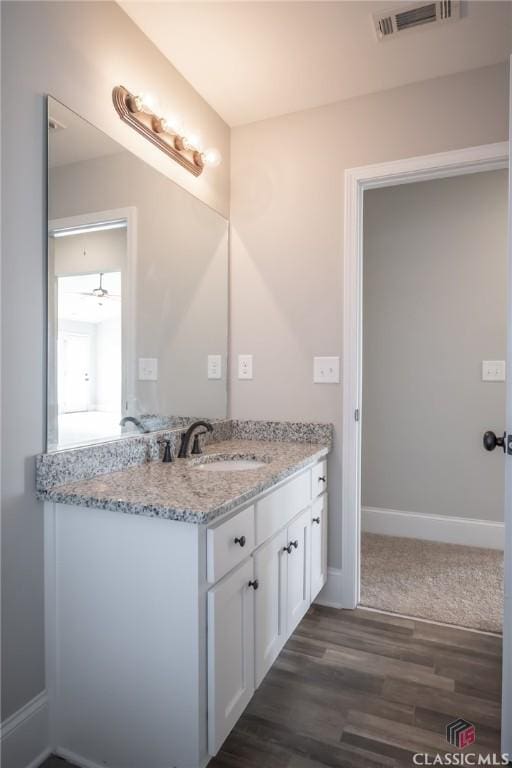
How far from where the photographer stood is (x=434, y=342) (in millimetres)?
3262

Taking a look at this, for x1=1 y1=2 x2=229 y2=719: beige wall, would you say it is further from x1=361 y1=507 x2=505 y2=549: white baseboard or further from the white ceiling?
x1=361 y1=507 x2=505 y2=549: white baseboard

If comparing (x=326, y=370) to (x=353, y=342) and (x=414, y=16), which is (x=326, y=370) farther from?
(x=414, y=16)

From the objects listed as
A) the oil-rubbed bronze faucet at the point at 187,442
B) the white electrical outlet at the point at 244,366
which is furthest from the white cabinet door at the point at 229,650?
the white electrical outlet at the point at 244,366

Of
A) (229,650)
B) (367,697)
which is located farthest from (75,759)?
(367,697)

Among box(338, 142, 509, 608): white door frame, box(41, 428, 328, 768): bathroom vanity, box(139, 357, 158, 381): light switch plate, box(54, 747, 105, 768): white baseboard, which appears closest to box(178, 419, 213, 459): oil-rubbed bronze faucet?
box(139, 357, 158, 381): light switch plate

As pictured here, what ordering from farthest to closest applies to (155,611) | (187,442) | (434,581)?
(434,581) → (187,442) → (155,611)

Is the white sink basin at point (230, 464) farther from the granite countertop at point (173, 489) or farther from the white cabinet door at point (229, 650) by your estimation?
the white cabinet door at point (229, 650)

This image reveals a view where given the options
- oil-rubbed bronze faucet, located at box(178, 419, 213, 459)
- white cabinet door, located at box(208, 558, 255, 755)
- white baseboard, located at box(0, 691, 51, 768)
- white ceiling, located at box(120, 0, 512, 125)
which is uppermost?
white ceiling, located at box(120, 0, 512, 125)

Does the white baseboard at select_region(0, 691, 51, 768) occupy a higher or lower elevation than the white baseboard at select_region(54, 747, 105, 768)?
higher

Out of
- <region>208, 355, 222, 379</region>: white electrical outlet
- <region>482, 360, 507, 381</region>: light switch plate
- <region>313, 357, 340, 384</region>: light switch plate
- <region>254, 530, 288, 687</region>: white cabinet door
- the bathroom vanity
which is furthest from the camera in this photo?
<region>482, 360, 507, 381</region>: light switch plate

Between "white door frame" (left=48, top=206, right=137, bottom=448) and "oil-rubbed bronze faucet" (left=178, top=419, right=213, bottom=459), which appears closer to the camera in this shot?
"white door frame" (left=48, top=206, right=137, bottom=448)

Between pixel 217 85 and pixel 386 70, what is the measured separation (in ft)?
2.54

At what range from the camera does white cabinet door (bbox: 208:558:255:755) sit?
1265 mm

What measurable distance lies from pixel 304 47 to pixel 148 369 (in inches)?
58.8
